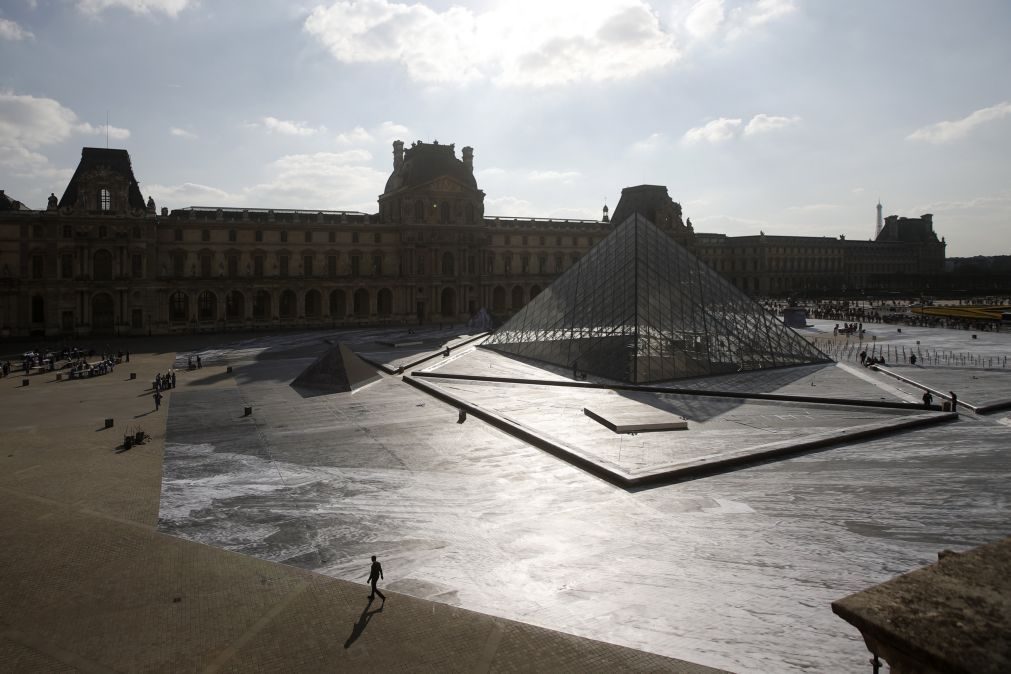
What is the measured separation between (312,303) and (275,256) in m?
5.39

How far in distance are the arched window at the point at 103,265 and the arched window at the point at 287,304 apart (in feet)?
42.5

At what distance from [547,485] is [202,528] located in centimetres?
665

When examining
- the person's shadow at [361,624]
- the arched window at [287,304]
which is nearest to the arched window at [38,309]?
the arched window at [287,304]

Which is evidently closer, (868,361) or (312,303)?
(868,361)

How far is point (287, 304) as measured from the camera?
192ft

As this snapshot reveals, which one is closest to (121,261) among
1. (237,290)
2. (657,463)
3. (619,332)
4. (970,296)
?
(237,290)

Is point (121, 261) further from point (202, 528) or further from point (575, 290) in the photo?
point (202, 528)

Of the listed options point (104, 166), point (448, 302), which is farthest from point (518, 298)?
point (104, 166)

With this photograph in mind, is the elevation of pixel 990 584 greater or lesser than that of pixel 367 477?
greater

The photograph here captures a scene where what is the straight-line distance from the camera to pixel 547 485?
46.3 feet

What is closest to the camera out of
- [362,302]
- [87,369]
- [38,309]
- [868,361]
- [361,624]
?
[361,624]

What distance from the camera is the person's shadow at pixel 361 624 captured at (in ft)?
26.5

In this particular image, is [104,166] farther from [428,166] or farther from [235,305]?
[428,166]

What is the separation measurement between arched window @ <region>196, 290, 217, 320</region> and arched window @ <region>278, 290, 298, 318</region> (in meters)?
5.24
